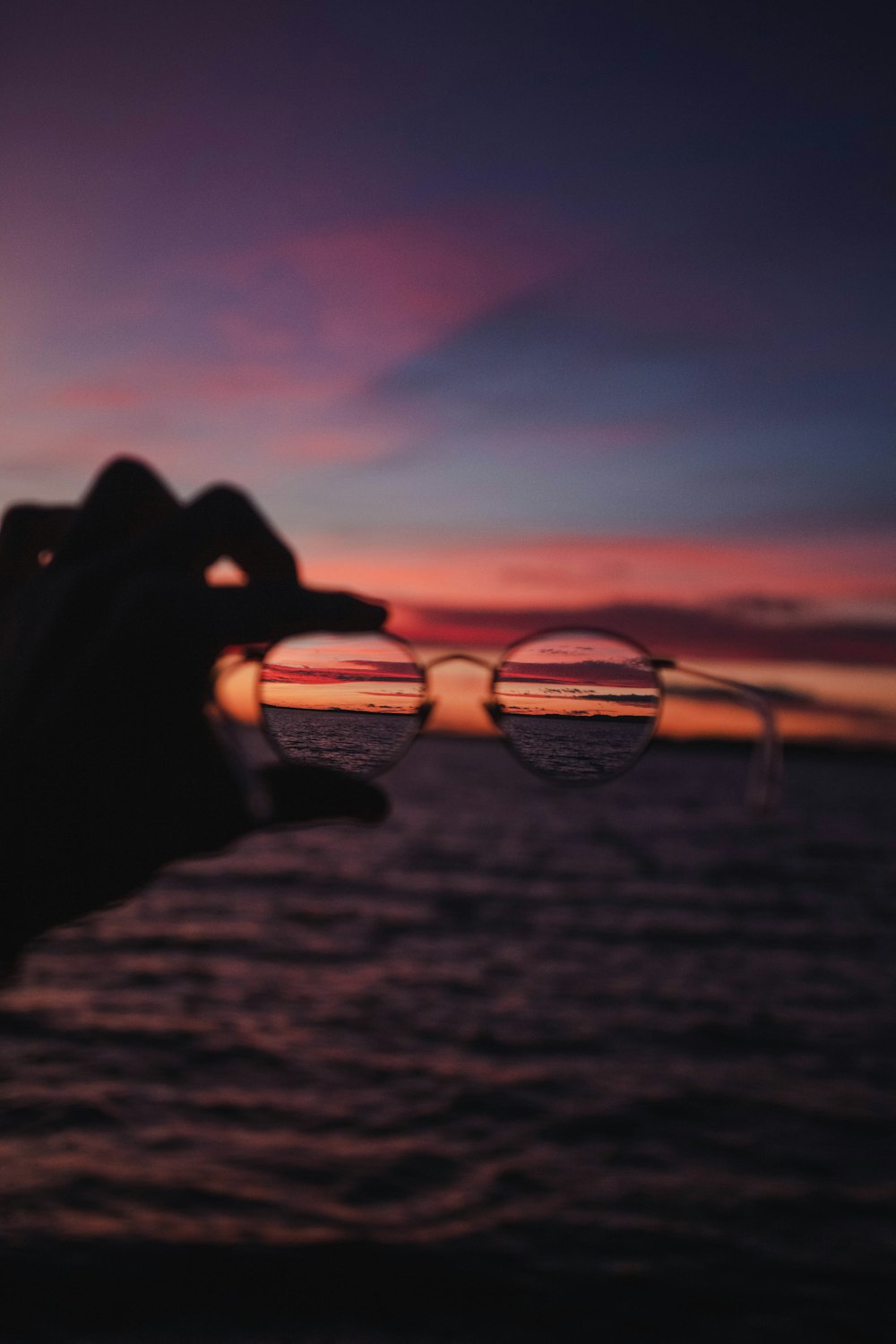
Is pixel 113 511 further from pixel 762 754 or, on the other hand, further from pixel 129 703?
pixel 762 754

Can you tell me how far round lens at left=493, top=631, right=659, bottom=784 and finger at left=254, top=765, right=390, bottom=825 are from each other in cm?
108

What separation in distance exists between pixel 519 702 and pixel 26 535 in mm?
1476

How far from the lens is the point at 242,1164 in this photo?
693 inches

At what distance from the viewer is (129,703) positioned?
1.38 meters

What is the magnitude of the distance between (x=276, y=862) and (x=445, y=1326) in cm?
5502

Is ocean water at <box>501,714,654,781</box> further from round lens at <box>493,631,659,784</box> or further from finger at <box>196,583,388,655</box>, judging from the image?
finger at <box>196,583,388,655</box>

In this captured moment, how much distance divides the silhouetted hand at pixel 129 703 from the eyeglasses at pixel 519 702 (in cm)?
50

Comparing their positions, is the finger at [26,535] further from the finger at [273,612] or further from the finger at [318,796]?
the finger at [318,796]

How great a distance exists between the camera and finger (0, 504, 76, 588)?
1.77 metres

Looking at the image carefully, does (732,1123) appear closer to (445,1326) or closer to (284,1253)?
(445,1326)

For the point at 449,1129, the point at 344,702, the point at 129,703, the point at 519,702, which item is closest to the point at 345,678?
the point at 344,702

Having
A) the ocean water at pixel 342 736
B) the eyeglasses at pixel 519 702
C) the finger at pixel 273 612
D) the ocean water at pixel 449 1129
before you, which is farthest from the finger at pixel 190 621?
the ocean water at pixel 449 1129

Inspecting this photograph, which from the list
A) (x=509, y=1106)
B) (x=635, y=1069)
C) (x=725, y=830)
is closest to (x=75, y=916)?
(x=509, y=1106)

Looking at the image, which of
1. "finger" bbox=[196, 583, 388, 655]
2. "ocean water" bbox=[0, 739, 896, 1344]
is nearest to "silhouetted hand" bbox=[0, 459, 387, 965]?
"finger" bbox=[196, 583, 388, 655]
